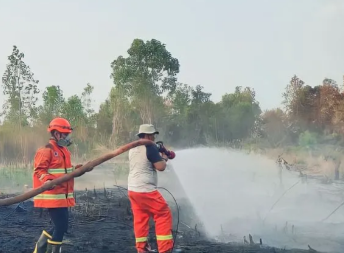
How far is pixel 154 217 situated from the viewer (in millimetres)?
5875

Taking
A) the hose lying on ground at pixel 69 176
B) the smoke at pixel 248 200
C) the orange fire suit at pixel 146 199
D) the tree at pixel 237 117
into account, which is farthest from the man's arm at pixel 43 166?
the tree at pixel 237 117

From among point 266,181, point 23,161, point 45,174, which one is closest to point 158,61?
point 23,161

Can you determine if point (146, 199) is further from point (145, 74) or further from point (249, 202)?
point (145, 74)

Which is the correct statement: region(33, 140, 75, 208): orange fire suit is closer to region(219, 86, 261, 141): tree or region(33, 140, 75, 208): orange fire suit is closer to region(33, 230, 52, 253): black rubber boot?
region(33, 230, 52, 253): black rubber boot

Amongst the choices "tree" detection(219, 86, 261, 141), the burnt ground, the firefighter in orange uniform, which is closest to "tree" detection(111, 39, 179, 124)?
"tree" detection(219, 86, 261, 141)

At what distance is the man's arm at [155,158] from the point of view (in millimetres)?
5797

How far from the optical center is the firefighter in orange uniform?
224 inches

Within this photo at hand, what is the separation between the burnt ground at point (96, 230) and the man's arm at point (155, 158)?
1593mm

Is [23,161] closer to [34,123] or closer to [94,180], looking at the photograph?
[34,123]

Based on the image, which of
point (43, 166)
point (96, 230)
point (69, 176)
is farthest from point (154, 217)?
point (96, 230)

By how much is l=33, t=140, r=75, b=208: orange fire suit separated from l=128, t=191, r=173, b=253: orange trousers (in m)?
0.84

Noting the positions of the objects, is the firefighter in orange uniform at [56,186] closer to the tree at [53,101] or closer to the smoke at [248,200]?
the smoke at [248,200]

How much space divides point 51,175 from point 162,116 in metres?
24.0

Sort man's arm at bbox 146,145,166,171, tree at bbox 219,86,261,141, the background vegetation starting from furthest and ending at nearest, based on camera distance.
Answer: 1. tree at bbox 219,86,261,141
2. the background vegetation
3. man's arm at bbox 146,145,166,171
